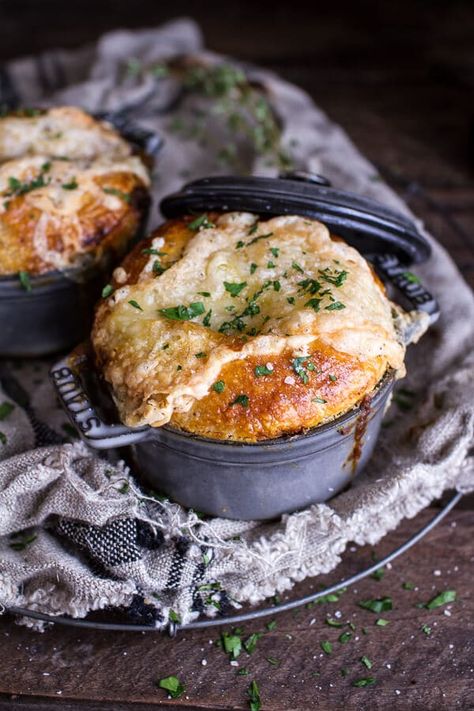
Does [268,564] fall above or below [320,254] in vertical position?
below

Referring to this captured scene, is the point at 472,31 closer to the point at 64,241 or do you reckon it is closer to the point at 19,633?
the point at 64,241

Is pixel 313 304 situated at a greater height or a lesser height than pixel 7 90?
greater

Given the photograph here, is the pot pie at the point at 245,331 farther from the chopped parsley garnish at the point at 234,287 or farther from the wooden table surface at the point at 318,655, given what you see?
the wooden table surface at the point at 318,655

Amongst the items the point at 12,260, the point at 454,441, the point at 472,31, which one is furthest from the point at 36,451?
the point at 472,31

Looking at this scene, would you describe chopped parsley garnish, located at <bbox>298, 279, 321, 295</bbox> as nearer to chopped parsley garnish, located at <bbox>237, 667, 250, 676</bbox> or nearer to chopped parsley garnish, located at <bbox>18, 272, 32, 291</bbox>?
chopped parsley garnish, located at <bbox>18, 272, 32, 291</bbox>

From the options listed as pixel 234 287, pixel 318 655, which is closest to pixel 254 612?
pixel 318 655

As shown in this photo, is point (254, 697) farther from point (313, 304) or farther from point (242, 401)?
point (313, 304)
